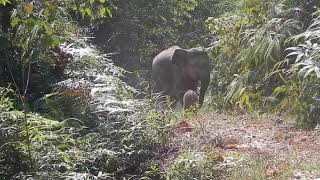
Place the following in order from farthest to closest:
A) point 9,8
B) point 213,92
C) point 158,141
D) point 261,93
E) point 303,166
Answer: point 213,92 < point 261,93 < point 9,8 < point 158,141 < point 303,166

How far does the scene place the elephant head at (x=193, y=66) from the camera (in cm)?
1078

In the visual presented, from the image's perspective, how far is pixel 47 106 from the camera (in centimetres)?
667

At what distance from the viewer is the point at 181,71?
11.4 m

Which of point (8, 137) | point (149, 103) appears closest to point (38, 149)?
point (8, 137)

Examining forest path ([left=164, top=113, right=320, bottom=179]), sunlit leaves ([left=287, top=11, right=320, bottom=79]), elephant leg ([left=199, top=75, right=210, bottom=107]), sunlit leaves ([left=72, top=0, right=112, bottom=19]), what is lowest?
elephant leg ([left=199, top=75, right=210, bottom=107])

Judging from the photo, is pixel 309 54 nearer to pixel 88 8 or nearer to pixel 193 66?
pixel 88 8

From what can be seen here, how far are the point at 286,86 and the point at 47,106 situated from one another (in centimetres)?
298

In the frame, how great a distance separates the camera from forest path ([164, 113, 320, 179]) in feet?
18.1

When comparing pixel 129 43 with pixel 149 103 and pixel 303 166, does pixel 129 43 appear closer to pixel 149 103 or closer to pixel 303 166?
pixel 149 103

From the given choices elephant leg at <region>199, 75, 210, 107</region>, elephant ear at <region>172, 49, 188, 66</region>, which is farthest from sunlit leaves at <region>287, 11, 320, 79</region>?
elephant ear at <region>172, 49, 188, 66</region>

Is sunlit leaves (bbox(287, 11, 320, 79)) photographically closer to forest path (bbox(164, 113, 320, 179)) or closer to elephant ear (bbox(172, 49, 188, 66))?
forest path (bbox(164, 113, 320, 179))

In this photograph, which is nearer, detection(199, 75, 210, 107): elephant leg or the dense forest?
the dense forest

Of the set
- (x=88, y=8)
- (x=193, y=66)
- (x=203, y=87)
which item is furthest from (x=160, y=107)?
(x=193, y=66)

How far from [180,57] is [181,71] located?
30 centimetres
